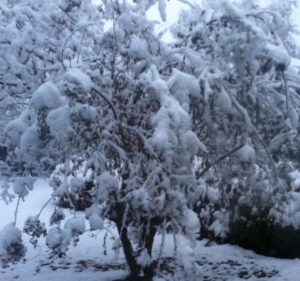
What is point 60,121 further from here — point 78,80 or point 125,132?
point 125,132

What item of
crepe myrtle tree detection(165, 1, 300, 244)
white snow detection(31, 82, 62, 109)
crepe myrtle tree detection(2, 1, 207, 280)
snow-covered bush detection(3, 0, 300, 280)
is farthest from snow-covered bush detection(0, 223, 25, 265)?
crepe myrtle tree detection(165, 1, 300, 244)

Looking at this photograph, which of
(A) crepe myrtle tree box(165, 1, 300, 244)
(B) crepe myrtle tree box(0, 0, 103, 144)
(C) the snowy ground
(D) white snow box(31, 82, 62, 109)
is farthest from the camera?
(C) the snowy ground

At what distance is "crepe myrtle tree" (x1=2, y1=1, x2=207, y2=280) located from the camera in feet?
9.92

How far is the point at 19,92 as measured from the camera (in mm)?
4973

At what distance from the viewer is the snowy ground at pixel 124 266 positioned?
218 inches

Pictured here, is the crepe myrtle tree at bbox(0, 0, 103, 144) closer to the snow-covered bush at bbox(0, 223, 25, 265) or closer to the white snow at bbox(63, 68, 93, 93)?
the white snow at bbox(63, 68, 93, 93)

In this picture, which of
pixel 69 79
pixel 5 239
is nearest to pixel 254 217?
pixel 5 239

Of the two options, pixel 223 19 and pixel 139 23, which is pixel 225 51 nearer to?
pixel 223 19

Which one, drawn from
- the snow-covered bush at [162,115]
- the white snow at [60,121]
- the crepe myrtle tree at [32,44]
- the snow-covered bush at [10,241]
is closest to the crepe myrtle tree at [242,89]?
the snow-covered bush at [162,115]

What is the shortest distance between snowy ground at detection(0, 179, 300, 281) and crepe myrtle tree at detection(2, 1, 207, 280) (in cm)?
140

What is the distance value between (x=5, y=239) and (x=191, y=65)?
221 cm

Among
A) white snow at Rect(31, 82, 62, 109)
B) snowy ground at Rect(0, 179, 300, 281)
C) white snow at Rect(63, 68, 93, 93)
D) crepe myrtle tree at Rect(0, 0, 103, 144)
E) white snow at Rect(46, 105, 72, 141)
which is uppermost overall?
crepe myrtle tree at Rect(0, 0, 103, 144)

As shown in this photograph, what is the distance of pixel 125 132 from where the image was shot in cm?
372

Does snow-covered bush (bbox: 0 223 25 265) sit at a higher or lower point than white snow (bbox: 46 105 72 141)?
lower
